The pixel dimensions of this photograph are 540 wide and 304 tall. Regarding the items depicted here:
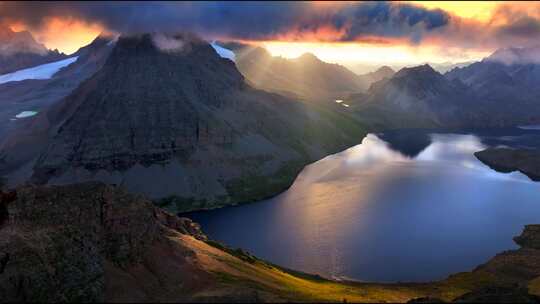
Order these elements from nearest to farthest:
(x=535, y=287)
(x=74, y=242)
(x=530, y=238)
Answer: (x=74, y=242) → (x=535, y=287) → (x=530, y=238)

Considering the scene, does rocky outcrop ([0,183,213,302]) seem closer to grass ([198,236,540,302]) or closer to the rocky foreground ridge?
the rocky foreground ridge

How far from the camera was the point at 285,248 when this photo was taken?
141 m

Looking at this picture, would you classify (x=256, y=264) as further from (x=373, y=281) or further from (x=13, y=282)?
(x=13, y=282)

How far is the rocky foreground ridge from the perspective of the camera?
235 ft

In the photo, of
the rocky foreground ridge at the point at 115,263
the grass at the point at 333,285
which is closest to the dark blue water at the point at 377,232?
the grass at the point at 333,285

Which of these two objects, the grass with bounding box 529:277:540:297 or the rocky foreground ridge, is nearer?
the rocky foreground ridge

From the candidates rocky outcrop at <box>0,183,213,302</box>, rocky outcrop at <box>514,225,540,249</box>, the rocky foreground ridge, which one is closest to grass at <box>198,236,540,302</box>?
the rocky foreground ridge

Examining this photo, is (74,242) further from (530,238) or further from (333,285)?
(530,238)

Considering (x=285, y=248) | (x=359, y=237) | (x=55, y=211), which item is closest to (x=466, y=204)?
(x=359, y=237)

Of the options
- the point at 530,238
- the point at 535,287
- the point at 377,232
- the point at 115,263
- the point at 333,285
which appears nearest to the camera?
the point at 115,263

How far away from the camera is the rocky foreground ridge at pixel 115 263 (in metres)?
71.6

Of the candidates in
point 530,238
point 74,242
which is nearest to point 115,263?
point 74,242

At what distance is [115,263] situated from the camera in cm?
8025

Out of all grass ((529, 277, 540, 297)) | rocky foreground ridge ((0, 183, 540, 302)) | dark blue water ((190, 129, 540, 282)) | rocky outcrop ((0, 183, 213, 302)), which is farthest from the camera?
dark blue water ((190, 129, 540, 282))
